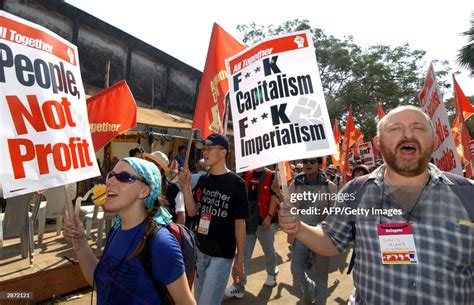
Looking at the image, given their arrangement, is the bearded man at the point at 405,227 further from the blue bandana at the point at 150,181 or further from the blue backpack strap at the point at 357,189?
the blue bandana at the point at 150,181

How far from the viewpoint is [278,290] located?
5043 millimetres

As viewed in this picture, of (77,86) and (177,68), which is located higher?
(177,68)

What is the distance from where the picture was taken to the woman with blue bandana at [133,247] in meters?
1.79

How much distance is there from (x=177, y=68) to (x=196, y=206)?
1828cm

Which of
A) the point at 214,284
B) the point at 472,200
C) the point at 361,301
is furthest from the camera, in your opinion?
the point at 214,284

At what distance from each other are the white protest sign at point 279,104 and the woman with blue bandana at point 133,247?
0.65 meters

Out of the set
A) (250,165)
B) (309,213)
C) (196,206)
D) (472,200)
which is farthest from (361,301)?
(309,213)

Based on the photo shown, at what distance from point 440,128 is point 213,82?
2.66 metres

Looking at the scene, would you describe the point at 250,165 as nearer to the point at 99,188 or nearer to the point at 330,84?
the point at 99,188

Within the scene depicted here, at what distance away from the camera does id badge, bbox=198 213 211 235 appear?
3215 mm

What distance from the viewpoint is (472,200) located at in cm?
174

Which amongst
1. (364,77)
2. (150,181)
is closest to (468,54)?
(364,77)

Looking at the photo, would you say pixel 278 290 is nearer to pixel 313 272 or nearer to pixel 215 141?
pixel 313 272

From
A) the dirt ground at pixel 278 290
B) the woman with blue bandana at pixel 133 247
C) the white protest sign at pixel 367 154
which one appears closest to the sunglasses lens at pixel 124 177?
the woman with blue bandana at pixel 133 247
